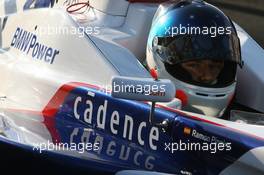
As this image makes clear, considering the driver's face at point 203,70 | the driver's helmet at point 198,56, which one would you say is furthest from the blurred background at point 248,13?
the driver's face at point 203,70

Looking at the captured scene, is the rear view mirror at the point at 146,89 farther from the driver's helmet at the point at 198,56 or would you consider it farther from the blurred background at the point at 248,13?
the blurred background at the point at 248,13

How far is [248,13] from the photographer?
8.52 metres

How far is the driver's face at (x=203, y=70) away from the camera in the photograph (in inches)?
121

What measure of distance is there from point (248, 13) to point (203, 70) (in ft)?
18.6

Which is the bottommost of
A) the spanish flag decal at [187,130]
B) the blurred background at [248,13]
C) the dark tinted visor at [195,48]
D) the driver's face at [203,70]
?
the blurred background at [248,13]

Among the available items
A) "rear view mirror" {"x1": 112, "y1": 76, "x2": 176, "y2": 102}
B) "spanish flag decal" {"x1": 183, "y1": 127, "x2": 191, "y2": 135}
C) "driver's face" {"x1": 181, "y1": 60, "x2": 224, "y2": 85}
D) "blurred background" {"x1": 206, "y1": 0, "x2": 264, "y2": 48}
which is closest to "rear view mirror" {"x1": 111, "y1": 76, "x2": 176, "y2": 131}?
"rear view mirror" {"x1": 112, "y1": 76, "x2": 176, "y2": 102}

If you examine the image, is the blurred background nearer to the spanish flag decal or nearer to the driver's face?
the driver's face

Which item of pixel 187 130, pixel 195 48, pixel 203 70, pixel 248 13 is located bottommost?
pixel 248 13

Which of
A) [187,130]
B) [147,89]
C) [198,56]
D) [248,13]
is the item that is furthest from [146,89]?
[248,13]

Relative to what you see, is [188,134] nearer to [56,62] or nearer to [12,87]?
[56,62]

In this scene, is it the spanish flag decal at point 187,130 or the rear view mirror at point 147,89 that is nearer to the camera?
the rear view mirror at point 147,89

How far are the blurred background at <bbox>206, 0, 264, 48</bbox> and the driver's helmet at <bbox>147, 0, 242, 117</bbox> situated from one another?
4.50 metres

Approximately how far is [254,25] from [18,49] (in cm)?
502

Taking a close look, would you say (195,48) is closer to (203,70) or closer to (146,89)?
(203,70)
